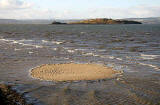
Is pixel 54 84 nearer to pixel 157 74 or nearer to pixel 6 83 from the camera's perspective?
pixel 6 83

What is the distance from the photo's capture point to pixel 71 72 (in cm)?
1612

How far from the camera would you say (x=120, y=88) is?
1247 centimetres

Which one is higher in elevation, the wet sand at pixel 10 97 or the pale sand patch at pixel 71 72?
the wet sand at pixel 10 97

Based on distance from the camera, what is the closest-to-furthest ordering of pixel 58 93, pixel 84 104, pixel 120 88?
pixel 84 104, pixel 58 93, pixel 120 88

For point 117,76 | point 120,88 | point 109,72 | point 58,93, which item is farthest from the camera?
point 109,72

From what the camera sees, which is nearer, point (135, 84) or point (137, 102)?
point (137, 102)

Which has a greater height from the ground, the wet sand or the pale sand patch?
the wet sand

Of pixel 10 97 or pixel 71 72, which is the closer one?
pixel 10 97

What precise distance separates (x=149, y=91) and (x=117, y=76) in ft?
10.8

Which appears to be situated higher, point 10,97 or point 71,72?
point 10,97

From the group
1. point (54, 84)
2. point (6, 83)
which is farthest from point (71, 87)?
point (6, 83)

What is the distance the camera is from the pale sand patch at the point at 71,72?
14664mm

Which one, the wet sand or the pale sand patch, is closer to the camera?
the wet sand

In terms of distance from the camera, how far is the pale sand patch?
14.7 meters
